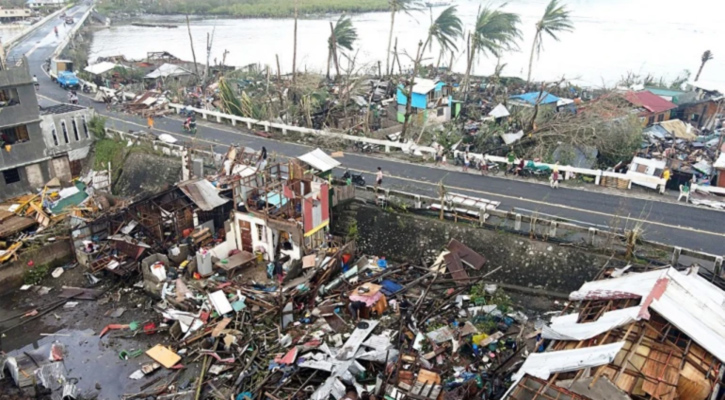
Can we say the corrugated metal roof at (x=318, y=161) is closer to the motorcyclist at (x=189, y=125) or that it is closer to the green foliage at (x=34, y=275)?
the green foliage at (x=34, y=275)

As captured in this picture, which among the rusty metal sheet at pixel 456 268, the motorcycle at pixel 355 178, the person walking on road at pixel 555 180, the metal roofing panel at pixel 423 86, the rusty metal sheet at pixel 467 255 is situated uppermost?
the metal roofing panel at pixel 423 86

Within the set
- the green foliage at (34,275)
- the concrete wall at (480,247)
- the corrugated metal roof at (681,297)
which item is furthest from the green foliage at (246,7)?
the corrugated metal roof at (681,297)

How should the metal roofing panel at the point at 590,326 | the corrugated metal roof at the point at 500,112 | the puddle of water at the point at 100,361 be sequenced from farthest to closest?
the corrugated metal roof at the point at 500,112 < the puddle of water at the point at 100,361 < the metal roofing panel at the point at 590,326

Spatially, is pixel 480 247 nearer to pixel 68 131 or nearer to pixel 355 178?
pixel 355 178

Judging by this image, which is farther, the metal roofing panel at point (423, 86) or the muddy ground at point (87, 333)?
the metal roofing panel at point (423, 86)

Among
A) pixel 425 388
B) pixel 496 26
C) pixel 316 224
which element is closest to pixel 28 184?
pixel 316 224

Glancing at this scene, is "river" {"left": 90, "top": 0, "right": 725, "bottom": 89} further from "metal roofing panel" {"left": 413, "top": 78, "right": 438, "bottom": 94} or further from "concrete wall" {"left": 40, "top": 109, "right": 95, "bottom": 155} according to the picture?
"concrete wall" {"left": 40, "top": 109, "right": 95, "bottom": 155}

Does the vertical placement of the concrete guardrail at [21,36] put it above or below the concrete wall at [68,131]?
below

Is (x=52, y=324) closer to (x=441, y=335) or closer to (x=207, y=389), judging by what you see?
(x=207, y=389)
